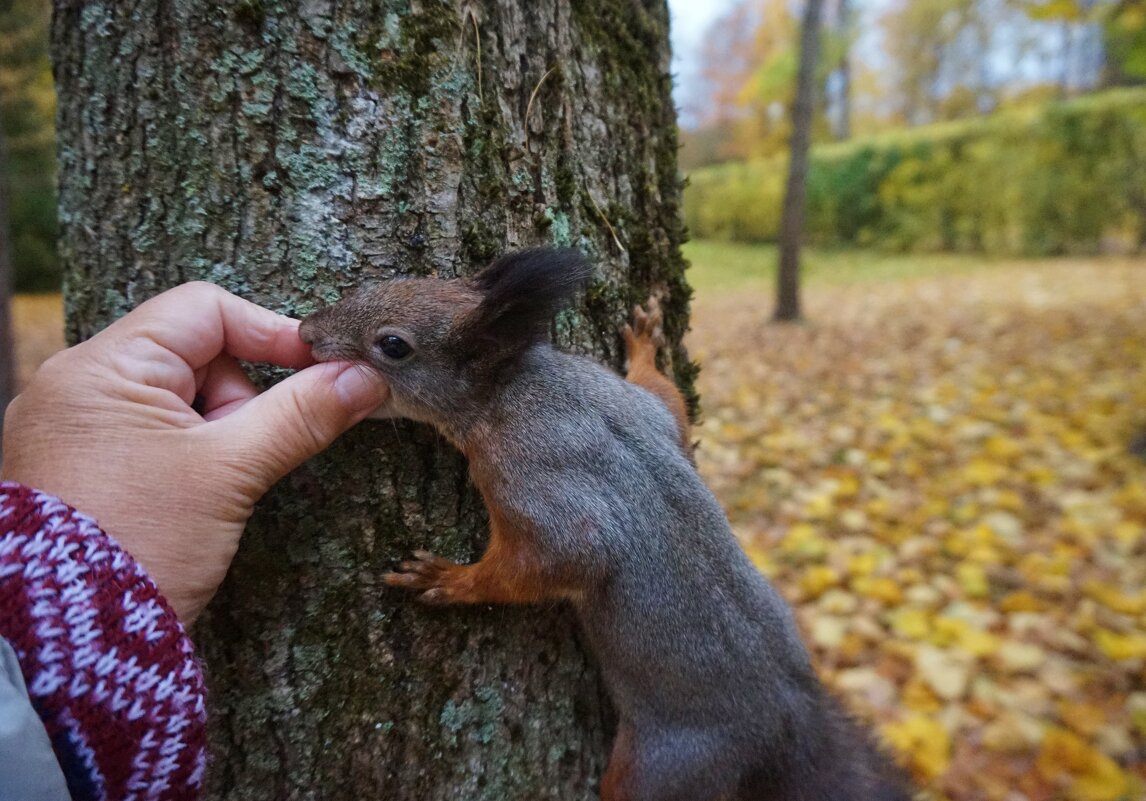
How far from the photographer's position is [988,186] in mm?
15945

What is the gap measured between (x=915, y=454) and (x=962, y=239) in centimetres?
1406

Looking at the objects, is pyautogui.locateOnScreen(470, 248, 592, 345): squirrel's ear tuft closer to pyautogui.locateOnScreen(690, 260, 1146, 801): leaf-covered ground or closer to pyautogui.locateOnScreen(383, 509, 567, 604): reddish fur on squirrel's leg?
pyautogui.locateOnScreen(383, 509, 567, 604): reddish fur on squirrel's leg

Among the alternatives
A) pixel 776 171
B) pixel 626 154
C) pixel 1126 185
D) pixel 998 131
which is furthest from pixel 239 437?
pixel 776 171

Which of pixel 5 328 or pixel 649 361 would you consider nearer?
pixel 649 361

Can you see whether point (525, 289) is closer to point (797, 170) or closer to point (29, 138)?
point (797, 170)

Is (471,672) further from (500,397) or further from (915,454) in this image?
(915,454)

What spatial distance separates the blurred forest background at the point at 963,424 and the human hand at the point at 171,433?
1509 mm

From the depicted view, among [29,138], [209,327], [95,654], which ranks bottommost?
[95,654]

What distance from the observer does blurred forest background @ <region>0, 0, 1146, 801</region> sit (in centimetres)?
317

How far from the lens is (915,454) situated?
5379 mm

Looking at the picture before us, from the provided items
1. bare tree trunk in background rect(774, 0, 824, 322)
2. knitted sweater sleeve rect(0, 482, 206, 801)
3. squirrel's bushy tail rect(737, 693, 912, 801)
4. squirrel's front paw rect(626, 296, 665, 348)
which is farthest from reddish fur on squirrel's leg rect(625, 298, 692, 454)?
bare tree trunk in background rect(774, 0, 824, 322)

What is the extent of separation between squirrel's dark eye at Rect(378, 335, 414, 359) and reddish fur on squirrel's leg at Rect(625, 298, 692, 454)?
0.67 m

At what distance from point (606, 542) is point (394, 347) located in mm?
741

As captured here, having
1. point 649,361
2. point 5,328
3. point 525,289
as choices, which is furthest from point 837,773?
point 5,328
